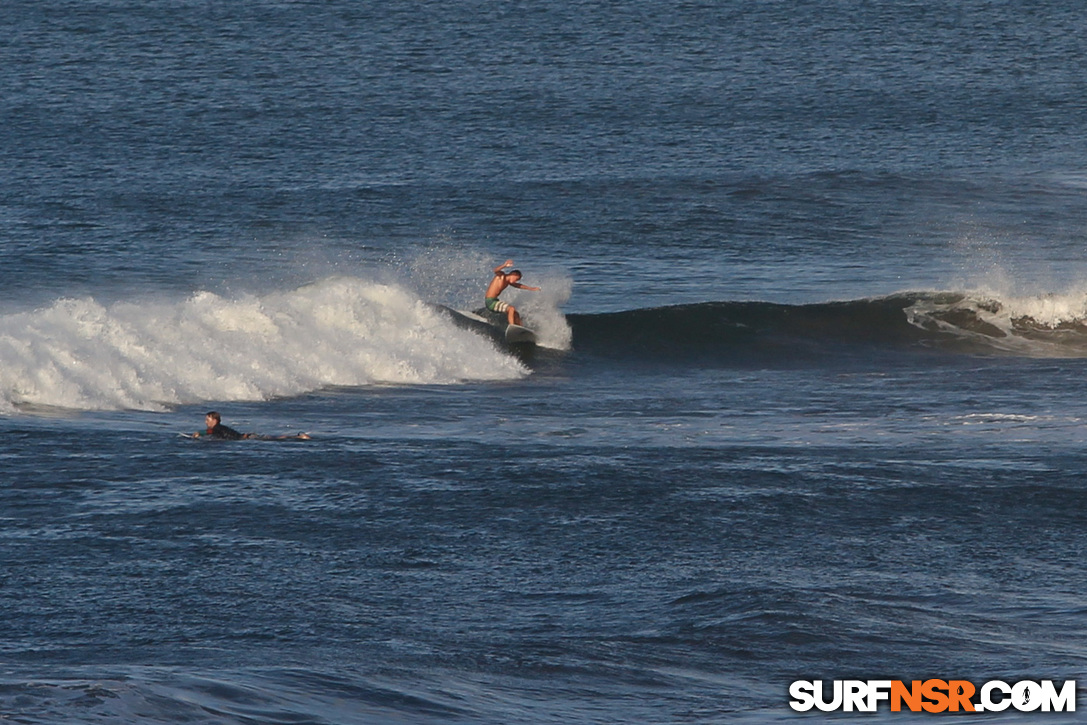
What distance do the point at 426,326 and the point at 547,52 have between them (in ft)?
137

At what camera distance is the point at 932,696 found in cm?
1391

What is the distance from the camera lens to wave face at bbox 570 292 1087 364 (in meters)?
32.1

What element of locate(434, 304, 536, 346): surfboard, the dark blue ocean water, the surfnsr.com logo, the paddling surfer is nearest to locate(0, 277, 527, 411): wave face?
the dark blue ocean water

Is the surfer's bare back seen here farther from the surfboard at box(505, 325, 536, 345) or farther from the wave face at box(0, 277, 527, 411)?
the wave face at box(0, 277, 527, 411)

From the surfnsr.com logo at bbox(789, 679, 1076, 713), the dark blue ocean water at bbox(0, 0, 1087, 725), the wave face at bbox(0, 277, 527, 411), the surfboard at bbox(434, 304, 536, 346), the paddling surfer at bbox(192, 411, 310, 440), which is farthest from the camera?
the surfboard at bbox(434, 304, 536, 346)

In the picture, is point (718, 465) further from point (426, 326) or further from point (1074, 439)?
point (426, 326)

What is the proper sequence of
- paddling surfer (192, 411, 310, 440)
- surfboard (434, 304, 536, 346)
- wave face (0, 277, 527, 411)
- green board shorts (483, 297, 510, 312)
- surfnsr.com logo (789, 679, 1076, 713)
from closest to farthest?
surfnsr.com logo (789, 679, 1076, 713), paddling surfer (192, 411, 310, 440), wave face (0, 277, 527, 411), surfboard (434, 304, 536, 346), green board shorts (483, 297, 510, 312)

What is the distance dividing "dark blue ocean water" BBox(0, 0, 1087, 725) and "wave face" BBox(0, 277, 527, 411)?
99 millimetres

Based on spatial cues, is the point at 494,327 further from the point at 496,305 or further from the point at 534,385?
the point at 534,385

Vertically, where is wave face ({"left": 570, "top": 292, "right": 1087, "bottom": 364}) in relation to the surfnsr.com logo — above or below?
above

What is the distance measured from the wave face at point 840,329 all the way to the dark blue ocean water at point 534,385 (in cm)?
14

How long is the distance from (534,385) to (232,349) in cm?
553

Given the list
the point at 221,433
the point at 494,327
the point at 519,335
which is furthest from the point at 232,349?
the point at 221,433

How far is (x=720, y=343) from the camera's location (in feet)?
106
